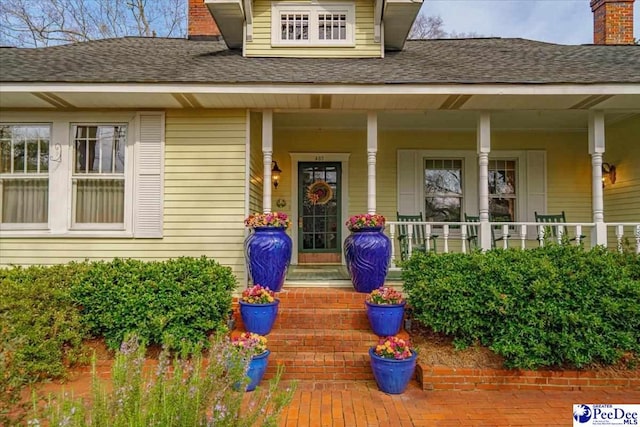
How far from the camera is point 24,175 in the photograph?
486cm

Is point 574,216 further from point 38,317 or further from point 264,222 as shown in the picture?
point 38,317

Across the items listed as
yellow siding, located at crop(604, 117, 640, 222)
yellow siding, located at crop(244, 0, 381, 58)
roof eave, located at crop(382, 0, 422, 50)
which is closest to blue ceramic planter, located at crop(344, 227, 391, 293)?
yellow siding, located at crop(244, 0, 381, 58)

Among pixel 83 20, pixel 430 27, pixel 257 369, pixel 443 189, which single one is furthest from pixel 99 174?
pixel 430 27

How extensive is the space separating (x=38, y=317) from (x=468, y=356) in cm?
412

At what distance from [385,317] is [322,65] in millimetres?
3623

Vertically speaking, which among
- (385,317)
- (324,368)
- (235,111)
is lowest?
(324,368)

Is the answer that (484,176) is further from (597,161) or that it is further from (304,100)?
(304,100)

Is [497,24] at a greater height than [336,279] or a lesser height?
greater

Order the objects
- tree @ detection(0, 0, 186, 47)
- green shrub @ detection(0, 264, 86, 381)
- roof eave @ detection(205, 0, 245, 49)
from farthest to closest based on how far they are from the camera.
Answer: tree @ detection(0, 0, 186, 47) < roof eave @ detection(205, 0, 245, 49) < green shrub @ detection(0, 264, 86, 381)

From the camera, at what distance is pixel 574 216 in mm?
6723

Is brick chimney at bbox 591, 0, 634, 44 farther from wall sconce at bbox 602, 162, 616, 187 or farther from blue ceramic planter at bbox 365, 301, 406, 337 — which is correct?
blue ceramic planter at bbox 365, 301, 406, 337

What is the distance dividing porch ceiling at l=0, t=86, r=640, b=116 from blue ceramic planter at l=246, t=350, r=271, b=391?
2989 mm

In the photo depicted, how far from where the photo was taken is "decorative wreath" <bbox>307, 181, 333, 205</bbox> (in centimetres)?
679

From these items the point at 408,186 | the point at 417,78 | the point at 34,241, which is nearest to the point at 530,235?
the point at 408,186
